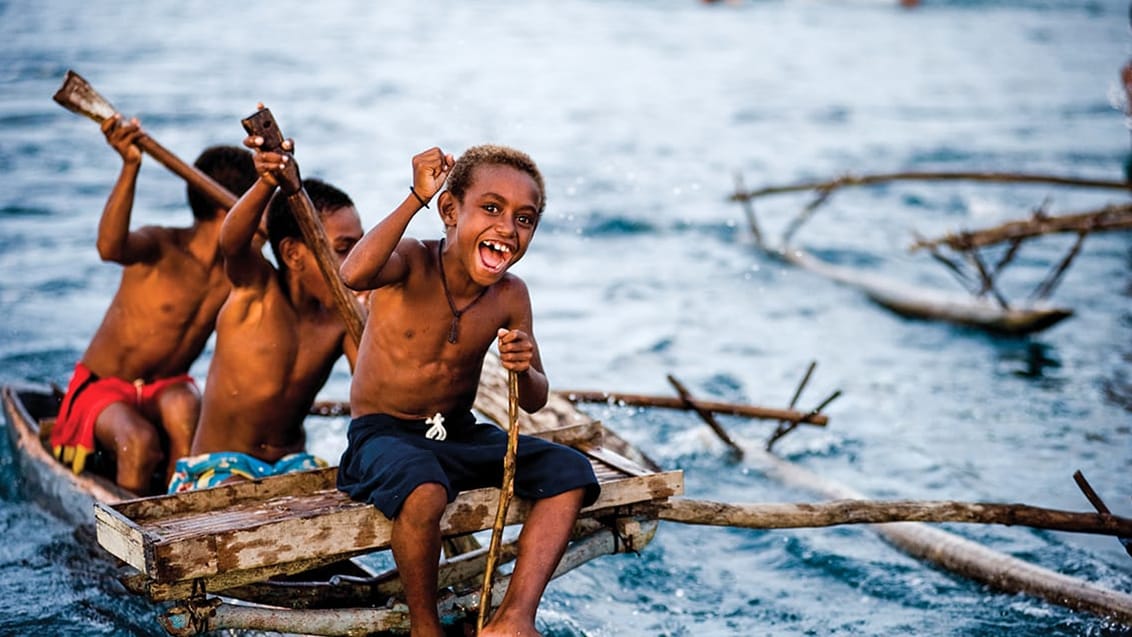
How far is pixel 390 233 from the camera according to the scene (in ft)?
9.62

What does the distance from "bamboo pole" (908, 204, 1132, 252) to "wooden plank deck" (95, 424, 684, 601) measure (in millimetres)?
4703

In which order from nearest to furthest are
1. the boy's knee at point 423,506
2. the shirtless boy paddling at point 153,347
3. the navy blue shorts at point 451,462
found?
the boy's knee at point 423,506 < the navy blue shorts at point 451,462 < the shirtless boy paddling at point 153,347

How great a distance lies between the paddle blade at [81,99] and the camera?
412 cm

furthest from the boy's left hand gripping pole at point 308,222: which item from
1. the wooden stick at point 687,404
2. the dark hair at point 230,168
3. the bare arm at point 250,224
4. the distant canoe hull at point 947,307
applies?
the distant canoe hull at point 947,307

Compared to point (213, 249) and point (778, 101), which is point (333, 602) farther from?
point (778, 101)

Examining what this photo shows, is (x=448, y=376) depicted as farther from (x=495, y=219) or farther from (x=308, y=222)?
(x=308, y=222)

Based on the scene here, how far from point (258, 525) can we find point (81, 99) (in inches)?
78.4

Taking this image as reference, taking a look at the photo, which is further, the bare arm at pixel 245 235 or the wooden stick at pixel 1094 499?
the wooden stick at pixel 1094 499

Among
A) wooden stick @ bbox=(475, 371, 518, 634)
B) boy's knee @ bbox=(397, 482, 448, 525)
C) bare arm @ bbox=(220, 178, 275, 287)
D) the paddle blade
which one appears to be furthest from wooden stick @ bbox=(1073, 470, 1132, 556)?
the paddle blade

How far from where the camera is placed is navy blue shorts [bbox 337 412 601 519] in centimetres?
299

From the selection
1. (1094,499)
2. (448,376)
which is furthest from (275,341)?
(1094,499)

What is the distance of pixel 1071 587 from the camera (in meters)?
4.25

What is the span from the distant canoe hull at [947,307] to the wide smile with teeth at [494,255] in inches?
232

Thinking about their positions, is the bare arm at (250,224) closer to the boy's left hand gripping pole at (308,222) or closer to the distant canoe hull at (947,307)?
the boy's left hand gripping pole at (308,222)
